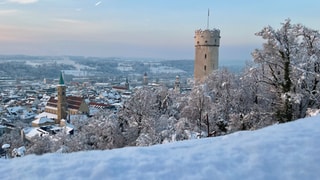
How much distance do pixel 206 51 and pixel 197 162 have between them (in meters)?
26.7

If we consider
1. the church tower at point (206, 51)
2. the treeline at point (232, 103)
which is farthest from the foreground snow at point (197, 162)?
the church tower at point (206, 51)

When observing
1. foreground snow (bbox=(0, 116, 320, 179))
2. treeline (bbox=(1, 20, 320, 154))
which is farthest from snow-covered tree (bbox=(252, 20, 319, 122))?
foreground snow (bbox=(0, 116, 320, 179))

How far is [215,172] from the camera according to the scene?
419 cm

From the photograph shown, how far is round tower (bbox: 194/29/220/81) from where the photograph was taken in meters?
30.6

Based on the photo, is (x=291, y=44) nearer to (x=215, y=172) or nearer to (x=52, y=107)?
(x=215, y=172)

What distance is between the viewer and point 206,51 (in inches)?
1209

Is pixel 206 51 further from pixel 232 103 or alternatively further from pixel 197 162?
pixel 197 162

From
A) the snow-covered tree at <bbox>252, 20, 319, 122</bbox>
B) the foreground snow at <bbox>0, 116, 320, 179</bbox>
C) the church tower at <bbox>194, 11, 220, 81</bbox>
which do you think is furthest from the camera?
the church tower at <bbox>194, 11, 220, 81</bbox>

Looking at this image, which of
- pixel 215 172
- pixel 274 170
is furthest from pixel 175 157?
pixel 274 170

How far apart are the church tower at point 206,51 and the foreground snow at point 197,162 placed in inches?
1008

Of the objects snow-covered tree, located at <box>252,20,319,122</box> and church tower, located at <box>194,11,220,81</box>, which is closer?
snow-covered tree, located at <box>252,20,319,122</box>

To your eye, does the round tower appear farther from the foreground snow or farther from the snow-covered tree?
the foreground snow

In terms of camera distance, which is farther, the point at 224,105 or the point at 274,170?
the point at 224,105

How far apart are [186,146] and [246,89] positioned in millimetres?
12407
